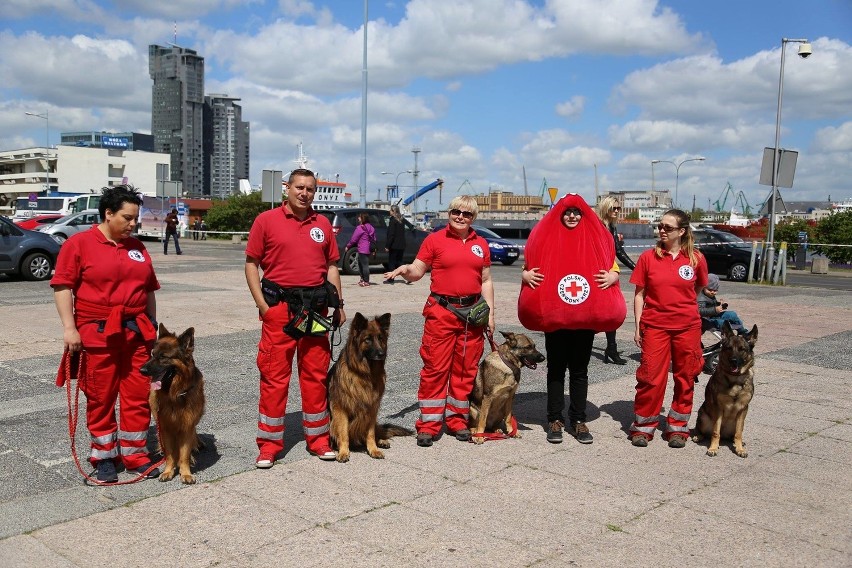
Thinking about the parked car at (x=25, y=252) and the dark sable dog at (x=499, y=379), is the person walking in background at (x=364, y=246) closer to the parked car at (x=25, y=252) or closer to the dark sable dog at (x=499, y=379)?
the parked car at (x=25, y=252)

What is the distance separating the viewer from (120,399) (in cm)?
463

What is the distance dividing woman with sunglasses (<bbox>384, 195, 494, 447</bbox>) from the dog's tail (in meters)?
0.20

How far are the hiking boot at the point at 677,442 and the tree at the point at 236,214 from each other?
185ft

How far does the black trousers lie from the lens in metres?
5.73

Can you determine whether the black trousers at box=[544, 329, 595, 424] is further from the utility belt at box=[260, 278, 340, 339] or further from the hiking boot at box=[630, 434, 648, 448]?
the utility belt at box=[260, 278, 340, 339]

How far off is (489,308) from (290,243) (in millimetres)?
1639

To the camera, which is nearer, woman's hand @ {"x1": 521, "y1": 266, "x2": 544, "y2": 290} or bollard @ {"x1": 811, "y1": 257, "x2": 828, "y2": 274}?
woman's hand @ {"x1": 521, "y1": 266, "x2": 544, "y2": 290}

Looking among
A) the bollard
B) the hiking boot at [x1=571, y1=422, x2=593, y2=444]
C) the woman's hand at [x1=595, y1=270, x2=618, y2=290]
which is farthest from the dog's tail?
the bollard

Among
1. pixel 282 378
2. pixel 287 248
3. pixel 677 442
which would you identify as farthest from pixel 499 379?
pixel 287 248

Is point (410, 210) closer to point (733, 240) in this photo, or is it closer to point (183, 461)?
point (733, 240)

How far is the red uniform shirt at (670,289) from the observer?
562 centimetres

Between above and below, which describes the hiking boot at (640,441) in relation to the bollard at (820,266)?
below

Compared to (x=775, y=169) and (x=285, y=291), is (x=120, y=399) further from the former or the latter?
(x=775, y=169)

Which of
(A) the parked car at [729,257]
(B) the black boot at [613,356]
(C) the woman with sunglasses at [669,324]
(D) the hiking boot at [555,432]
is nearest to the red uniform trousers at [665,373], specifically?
(C) the woman with sunglasses at [669,324]
